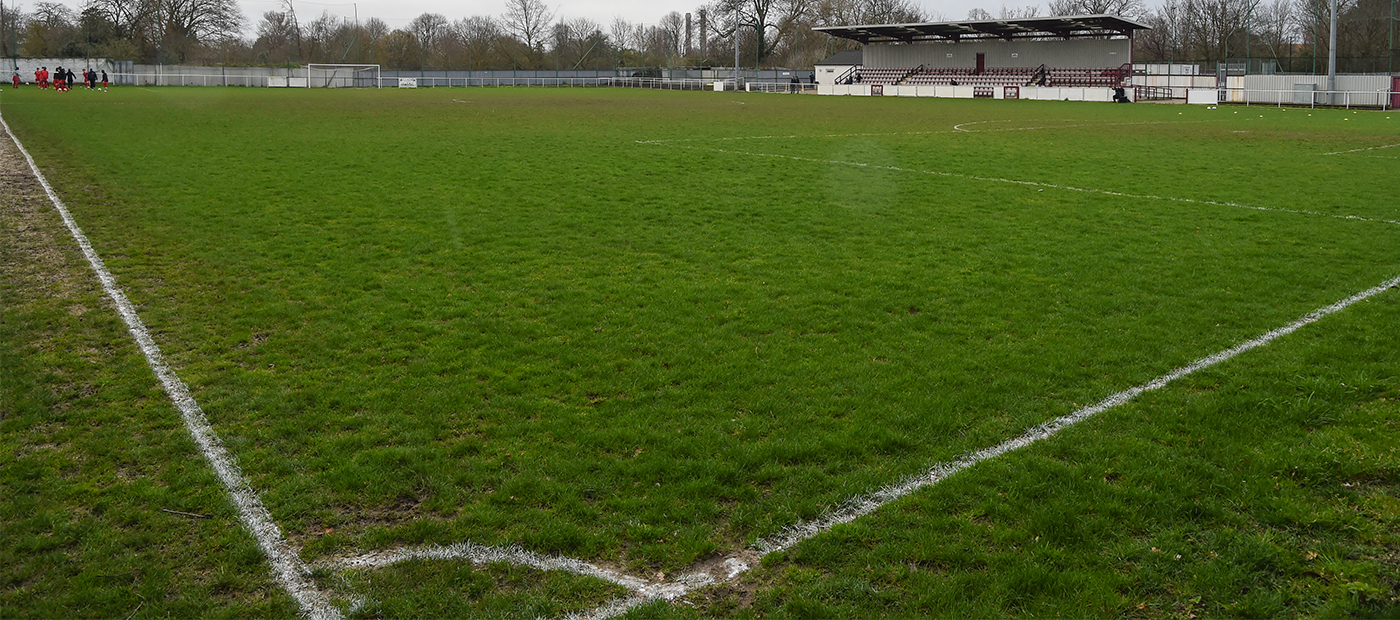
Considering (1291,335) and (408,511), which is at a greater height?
(1291,335)

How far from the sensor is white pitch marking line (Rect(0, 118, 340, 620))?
145 inches

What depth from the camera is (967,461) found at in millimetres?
4840

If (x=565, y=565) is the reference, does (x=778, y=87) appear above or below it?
above

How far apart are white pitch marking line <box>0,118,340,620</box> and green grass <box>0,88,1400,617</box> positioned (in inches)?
3.5

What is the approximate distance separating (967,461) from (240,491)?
3.50m

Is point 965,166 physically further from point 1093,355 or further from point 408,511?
point 408,511

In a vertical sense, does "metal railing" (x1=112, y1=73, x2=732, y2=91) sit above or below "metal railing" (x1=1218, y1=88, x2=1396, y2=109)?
above

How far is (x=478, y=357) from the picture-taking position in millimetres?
6547

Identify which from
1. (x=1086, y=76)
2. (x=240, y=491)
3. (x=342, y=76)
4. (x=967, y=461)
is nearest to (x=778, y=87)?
(x=1086, y=76)

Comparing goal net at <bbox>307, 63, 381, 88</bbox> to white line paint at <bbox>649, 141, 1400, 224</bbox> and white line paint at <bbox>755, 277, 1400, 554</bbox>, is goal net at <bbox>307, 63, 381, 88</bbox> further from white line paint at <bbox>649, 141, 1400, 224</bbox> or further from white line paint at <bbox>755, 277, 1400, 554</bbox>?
white line paint at <bbox>755, 277, 1400, 554</bbox>

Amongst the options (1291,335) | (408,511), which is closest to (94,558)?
(408,511)

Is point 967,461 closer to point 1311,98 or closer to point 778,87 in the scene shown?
point 1311,98

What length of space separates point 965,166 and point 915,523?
47.8ft

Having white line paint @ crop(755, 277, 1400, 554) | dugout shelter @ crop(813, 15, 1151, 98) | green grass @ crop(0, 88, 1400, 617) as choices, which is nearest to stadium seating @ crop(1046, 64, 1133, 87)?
dugout shelter @ crop(813, 15, 1151, 98)
